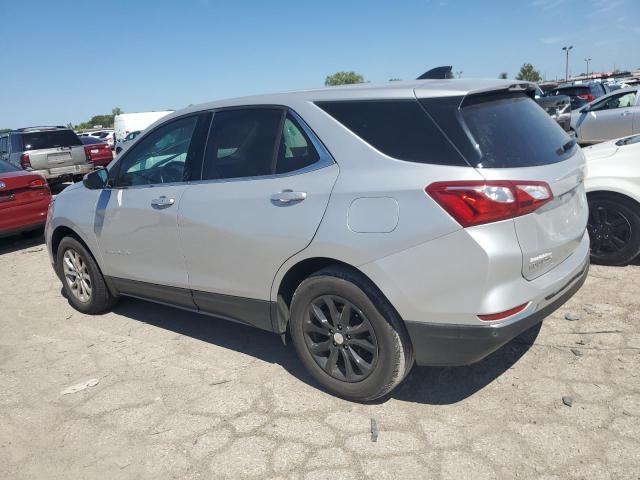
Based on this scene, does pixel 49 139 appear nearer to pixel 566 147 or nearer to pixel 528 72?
pixel 566 147

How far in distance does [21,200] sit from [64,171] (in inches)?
233

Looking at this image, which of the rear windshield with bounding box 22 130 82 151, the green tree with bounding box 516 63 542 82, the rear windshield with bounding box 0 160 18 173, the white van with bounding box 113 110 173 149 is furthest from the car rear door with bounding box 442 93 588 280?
the green tree with bounding box 516 63 542 82

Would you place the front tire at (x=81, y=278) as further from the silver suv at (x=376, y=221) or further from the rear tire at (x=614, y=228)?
the rear tire at (x=614, y=228)

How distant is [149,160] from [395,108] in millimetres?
2117

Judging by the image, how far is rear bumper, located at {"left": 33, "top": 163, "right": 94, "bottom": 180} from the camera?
510 inches

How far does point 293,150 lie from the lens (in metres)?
3.18

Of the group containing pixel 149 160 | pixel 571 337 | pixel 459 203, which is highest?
pixel 149 160

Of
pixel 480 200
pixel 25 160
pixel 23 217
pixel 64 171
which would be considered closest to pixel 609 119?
pixel 480 200

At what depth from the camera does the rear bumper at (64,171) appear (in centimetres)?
1296

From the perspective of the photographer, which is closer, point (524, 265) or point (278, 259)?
point (524, 265)

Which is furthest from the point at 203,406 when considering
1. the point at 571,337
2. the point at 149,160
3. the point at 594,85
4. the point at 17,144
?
the point at 594,85

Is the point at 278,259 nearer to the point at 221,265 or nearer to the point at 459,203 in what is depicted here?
the point at 221,265

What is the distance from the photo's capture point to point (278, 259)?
3139mm

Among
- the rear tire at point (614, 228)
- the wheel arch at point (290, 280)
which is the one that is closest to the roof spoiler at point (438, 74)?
the wheel arch at point (290, 280)
